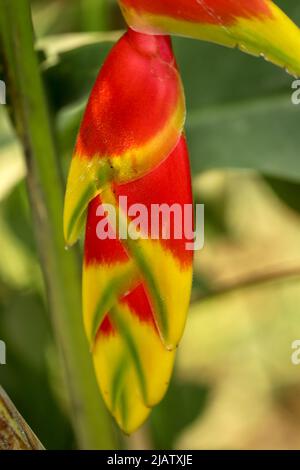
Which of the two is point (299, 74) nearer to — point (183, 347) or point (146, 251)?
point (146, 251)

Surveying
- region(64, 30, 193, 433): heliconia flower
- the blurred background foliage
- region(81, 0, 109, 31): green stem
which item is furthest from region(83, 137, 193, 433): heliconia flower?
region(81, 0, 109, 31): green stem

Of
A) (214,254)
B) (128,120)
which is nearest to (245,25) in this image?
(128,120)

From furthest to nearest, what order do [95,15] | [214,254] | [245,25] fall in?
[214,254]
[95,15]
[245,25]

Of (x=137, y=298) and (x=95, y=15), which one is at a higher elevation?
(x=95, y=15)

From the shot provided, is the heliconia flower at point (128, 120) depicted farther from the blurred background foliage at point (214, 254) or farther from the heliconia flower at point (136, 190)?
the blurred background foliage at point (214, 254)

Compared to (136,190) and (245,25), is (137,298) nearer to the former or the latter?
(136,190)

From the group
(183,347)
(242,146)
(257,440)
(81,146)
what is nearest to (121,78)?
(81,146)

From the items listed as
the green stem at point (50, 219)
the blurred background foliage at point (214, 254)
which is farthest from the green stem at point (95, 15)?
the green stem at point (50, 219)
